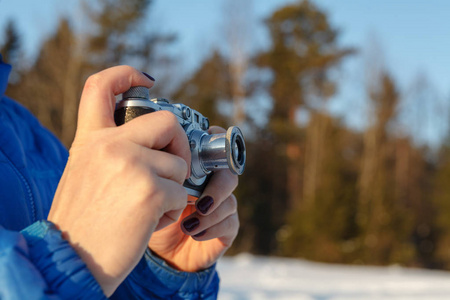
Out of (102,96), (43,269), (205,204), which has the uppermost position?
(102,96)

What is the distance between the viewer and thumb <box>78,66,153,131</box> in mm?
646

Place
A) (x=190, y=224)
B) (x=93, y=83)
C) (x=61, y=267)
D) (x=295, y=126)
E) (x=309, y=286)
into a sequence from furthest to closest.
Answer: (x=295, y=126), (x=309, y=286), (x=190, y=224), (x=93, y=83), (x=61, y=267)

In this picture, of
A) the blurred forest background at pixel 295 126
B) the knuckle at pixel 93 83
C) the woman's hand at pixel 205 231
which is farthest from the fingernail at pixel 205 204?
the blurred forest background at pixel 295 126

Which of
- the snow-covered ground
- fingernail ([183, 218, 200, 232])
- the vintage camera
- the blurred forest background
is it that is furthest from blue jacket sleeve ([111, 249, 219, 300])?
the blurred forest background

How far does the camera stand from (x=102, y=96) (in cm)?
67

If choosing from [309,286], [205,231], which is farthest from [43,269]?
[309,286]

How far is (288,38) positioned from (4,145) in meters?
17.9

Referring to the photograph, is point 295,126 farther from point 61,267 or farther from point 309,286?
point 61,267

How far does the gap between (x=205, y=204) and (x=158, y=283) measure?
278 millimetres

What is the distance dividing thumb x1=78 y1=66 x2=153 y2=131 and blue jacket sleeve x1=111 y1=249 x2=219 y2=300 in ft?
1.77

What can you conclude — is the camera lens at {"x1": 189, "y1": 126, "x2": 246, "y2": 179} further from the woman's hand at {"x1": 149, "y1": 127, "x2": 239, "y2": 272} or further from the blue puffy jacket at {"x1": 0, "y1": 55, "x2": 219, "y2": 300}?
the blue puffy jacket at {"x1": 0, "y1": 55, "x2": 219, "y2": 300}

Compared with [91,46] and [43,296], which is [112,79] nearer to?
[43,296]

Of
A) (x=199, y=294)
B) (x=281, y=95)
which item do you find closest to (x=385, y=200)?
(x=281, y=95)

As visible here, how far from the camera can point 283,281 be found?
20.1 feet
